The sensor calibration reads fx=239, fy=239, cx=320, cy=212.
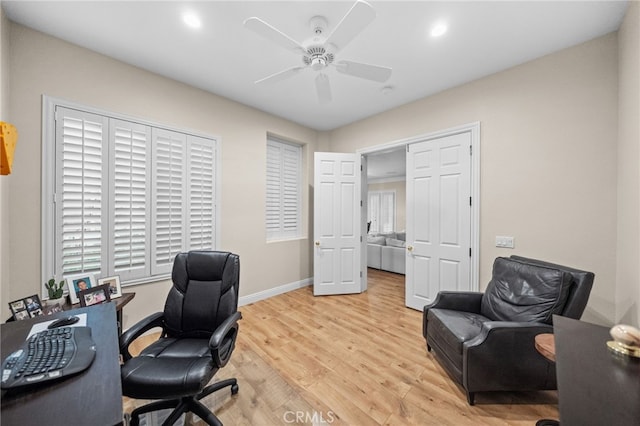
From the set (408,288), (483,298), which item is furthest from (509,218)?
(408,288)

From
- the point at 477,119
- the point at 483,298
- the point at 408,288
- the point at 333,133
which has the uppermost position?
the point at 333,133

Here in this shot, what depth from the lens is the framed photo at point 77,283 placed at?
1.99 metres

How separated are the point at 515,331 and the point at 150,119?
3.84 m

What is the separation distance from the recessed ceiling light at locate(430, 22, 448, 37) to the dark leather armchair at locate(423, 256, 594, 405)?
6.91ft

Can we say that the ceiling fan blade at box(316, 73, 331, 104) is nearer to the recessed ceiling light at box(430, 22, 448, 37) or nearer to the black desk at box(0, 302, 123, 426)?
the recessed ceiling light at box(430, 22, 448, 37)

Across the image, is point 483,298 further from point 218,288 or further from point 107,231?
point 107,231

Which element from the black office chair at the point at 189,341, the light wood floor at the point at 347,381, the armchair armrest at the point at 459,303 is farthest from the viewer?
the armchair armrest at the point at 459,303

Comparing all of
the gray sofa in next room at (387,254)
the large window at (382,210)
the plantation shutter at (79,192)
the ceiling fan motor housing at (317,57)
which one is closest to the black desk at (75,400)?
the plantation shutter at (79,192)

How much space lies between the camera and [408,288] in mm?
3400

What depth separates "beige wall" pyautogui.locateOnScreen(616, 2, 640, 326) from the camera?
1673mm

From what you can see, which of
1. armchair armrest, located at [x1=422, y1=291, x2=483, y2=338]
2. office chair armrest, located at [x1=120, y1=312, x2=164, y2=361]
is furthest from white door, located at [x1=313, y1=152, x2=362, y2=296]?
office chair armrest, located at [x1=120, y1=312, x2=164, y2=361]

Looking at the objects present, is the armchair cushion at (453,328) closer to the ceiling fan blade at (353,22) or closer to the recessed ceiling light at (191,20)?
the ceiling fan blade at (353,22)

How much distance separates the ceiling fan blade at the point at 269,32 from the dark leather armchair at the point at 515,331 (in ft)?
7.97

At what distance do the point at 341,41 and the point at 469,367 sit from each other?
2425 mm
